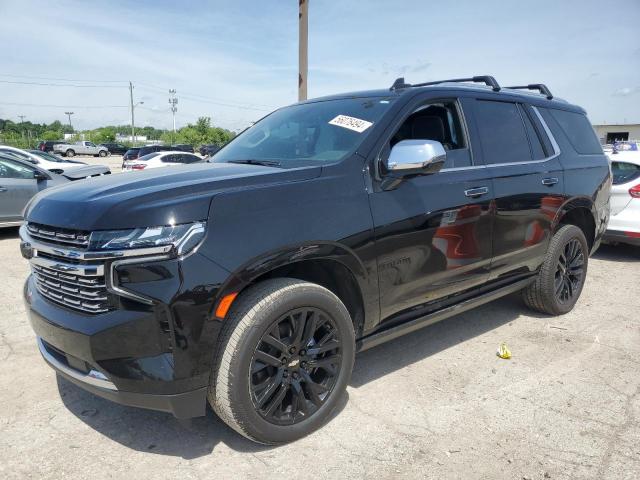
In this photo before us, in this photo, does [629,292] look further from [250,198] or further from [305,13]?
[305,13]

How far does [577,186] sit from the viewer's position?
4.60 metres

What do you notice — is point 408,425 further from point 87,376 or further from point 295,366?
point 87,376

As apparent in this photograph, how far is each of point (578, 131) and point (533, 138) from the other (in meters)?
0.96

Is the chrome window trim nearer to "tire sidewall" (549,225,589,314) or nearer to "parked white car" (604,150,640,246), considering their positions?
"tire sidewall" (549,225,589,314)

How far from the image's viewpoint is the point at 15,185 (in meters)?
8.50

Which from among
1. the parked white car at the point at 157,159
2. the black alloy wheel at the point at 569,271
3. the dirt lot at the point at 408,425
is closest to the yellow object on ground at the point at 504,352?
the dirt lot at the point at 408,425

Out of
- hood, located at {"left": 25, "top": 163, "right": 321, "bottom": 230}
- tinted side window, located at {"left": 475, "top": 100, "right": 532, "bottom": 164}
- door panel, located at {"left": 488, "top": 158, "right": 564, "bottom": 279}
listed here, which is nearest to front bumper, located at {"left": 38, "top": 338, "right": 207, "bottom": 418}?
hood, located at {"left": 25, "top": 163, "right": 321, "bottom": 230}

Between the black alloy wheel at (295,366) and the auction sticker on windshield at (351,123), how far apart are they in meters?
1.23

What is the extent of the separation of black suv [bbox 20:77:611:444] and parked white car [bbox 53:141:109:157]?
54.7m

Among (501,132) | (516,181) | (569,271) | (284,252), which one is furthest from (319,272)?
(569,271)

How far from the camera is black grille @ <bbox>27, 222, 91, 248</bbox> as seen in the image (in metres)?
2.25

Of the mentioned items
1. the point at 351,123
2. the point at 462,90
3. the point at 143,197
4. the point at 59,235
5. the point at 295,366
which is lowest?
the point at 295,366

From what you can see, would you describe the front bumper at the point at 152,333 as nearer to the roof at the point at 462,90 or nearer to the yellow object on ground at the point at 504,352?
the roof at the point at 462,90

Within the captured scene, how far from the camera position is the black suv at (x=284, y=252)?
2205 mm
